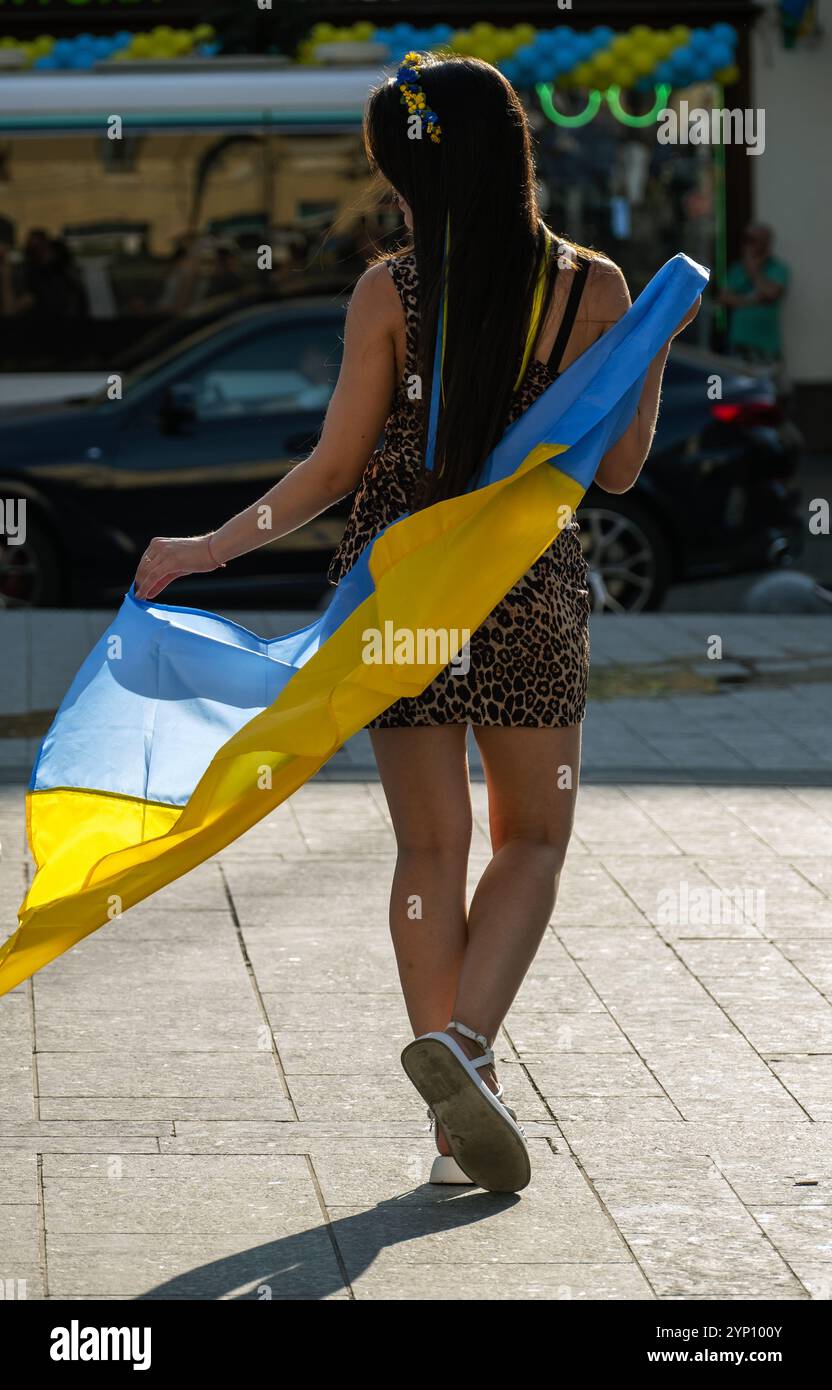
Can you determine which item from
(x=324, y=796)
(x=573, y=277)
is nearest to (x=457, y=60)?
(x=573, y=277)

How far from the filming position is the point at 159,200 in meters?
15.3

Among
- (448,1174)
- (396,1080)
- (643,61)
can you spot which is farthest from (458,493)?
(643,61)

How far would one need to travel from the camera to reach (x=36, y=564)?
1077 cm

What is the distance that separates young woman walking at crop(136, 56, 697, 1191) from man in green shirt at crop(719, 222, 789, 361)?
50.0 feet

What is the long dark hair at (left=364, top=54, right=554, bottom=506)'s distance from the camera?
342cm

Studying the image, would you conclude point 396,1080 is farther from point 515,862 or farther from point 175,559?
point 175,559

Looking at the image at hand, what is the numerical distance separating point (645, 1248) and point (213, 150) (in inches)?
493

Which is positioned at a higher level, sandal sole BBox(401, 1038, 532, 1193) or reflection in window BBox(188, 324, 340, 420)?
reflection in window BBox(188, 324, 340, 420)

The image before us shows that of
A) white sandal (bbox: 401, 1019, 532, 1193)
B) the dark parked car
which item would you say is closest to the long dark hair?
white sandal (bbox: 401, 1019, 532, 1193)

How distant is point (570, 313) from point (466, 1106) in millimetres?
1310

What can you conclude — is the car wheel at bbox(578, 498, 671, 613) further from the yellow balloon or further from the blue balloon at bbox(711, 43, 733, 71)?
the blue balloon at bbox(711, 43, 733, 71)

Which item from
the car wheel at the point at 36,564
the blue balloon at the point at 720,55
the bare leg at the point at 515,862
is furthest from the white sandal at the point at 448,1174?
the blue balloon at the point at 720,55
